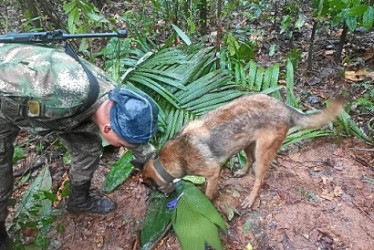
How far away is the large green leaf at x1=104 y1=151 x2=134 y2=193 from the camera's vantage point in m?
4.23

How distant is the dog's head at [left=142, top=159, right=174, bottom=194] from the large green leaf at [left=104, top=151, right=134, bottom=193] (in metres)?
0.77

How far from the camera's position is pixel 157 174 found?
11.4 ft

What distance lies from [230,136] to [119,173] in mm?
1357

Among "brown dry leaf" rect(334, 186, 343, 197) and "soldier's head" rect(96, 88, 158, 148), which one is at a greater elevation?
"soldier's head" rect(96, 88, 158, 148)

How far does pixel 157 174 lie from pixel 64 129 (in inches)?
36.4

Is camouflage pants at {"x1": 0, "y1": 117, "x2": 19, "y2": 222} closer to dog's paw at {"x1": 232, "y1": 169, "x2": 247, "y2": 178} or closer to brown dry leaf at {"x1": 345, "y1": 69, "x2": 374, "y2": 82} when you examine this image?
dog's paw at {"x1": 232, "y1": 169, "x2": 247, "y2": 178}

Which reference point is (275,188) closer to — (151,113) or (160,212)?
(160,212)

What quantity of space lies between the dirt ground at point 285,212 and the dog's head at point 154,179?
19.3 inches

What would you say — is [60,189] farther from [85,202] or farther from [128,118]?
[128,118]

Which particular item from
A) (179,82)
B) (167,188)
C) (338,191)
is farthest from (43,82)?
(338,191)

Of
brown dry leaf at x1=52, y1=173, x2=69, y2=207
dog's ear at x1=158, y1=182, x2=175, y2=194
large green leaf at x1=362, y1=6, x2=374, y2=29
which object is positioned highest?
large green leaf at x1=362, y1=6, x2=374, y2=29

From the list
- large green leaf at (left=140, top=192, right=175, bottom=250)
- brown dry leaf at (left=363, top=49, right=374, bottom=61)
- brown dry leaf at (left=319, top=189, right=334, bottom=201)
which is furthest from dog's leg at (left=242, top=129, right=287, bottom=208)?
brown dry leaf at (left=363, top=49, right=374, bottom=61)

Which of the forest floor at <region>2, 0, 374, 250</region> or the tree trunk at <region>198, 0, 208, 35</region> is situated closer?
the forest floor at <region>2, 0, 374, 250</region>

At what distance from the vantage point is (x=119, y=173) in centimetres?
424
